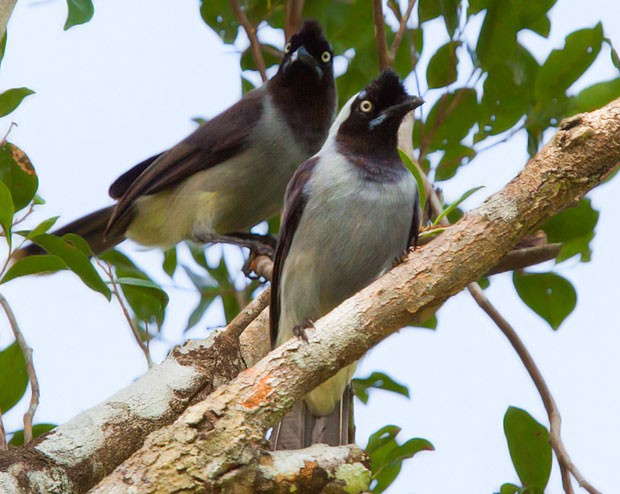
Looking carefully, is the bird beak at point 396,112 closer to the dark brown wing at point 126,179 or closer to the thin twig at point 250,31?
the thin twig at point 250,31

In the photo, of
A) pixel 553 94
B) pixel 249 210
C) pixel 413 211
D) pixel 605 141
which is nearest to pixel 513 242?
pixel 605 141

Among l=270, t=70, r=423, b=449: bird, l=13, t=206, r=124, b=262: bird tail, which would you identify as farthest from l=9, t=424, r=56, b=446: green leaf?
l=13, t=206, r=124, b=262: bird tail

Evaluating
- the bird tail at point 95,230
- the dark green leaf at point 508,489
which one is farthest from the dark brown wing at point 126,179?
the dark green leaf at point 508,489

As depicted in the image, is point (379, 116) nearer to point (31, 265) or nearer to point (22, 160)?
point (22, 160)

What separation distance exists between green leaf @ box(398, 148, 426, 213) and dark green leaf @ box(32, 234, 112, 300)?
1.15 m

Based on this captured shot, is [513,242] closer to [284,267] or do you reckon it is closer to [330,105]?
[284,267]

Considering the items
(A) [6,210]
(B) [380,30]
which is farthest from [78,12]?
(B) [380,30]

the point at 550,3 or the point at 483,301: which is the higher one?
the point at 550,3

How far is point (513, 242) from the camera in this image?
256 centimetres

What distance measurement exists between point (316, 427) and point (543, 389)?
34.7 inches

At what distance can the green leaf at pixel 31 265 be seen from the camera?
2965mm

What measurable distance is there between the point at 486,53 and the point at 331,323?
183 cm

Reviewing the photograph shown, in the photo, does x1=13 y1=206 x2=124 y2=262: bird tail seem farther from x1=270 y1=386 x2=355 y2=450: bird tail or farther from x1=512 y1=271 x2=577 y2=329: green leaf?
x1=512 y1=271 x2=577 y2=329: green leaf

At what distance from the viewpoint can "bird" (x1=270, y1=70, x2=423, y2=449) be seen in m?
3.48
